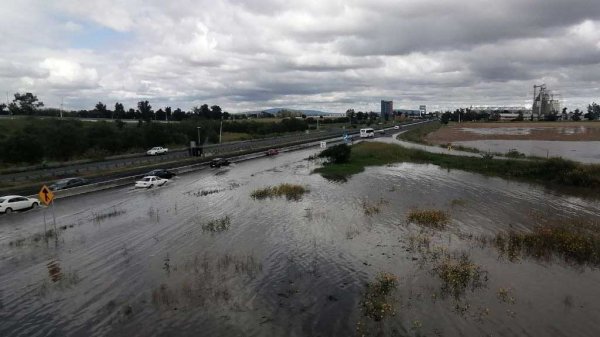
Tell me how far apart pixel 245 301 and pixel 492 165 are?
171ft

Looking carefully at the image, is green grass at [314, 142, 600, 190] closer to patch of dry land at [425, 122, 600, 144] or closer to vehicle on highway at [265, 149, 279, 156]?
vehicle on highway at [265, 149, 279, 156]

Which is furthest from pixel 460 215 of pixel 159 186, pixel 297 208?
pixel 159 186

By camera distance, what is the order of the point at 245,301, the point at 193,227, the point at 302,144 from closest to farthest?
1. the point at 245,301
2. the point at 193,227
3. the point at 302,144

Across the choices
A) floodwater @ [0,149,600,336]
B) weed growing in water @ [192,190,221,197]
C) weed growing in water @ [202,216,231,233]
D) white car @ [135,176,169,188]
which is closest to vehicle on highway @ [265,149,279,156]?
white car @ [135,176,169,188]

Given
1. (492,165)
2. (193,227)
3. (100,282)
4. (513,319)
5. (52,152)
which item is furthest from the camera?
(52,152)

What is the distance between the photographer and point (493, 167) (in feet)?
197

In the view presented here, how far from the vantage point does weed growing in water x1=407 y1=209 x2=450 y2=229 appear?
30.6 metres

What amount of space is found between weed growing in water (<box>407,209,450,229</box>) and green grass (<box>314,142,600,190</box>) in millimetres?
24048

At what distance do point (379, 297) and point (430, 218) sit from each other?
48.1 feet

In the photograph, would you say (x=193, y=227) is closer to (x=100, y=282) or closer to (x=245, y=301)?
(x=100, y=282)

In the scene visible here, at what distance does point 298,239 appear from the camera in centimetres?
2786

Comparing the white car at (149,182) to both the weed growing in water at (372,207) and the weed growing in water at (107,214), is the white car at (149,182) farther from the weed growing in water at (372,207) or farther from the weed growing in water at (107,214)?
the weed growing in water at (372,207)

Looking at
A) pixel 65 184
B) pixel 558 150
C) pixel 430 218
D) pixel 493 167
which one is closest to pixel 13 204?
pixel 65 184

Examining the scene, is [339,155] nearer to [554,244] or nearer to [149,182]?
[149,182]
